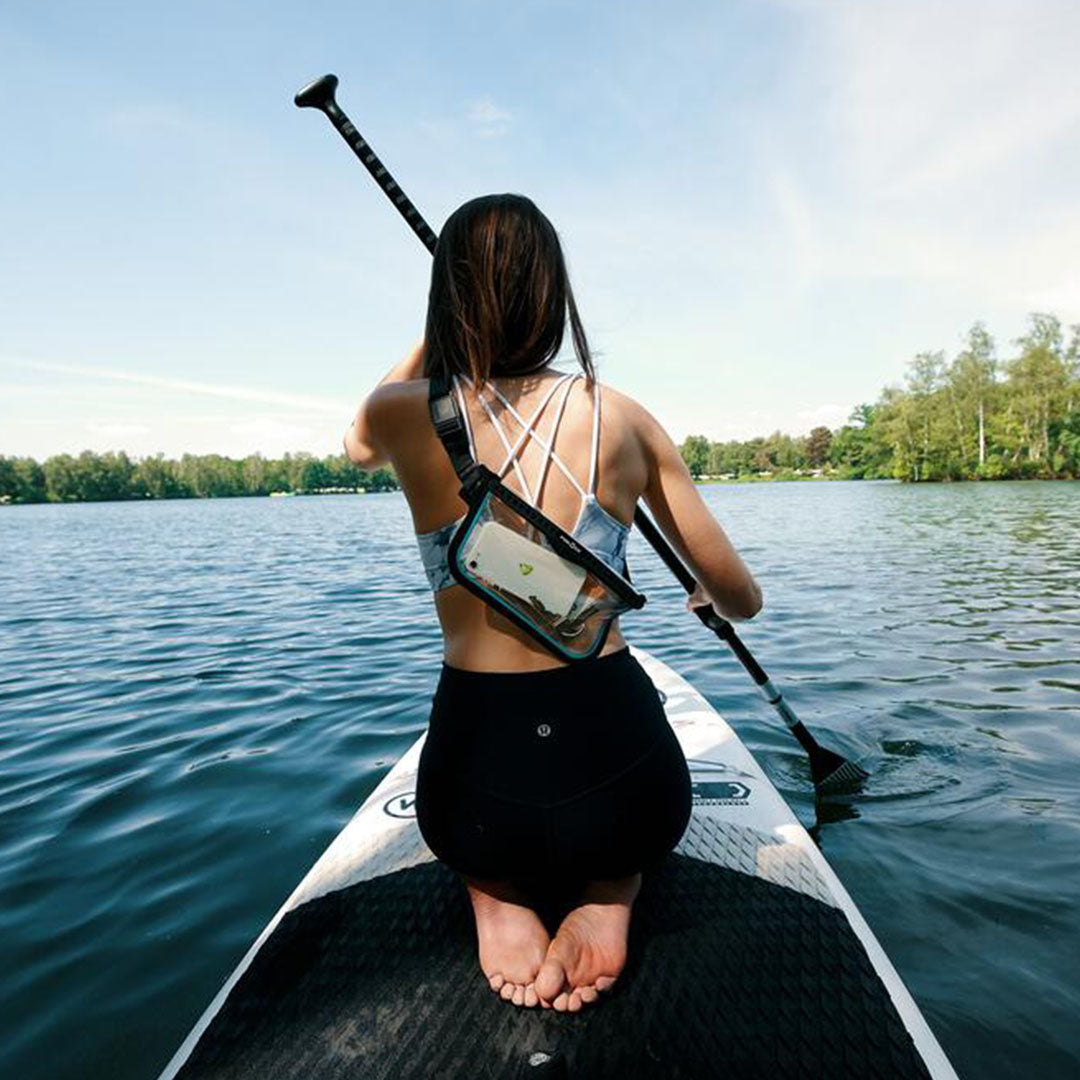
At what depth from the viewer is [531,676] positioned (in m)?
1.73

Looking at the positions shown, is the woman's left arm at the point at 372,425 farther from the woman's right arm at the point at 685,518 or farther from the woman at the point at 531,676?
the woman's right arm at the point at 685,518

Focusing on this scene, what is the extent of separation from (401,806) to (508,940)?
151cm

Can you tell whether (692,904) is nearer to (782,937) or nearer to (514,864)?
(782,937)

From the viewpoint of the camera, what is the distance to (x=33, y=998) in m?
2.84

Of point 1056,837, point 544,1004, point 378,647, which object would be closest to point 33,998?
point 544,1004

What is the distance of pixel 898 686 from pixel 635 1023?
6.02 meters

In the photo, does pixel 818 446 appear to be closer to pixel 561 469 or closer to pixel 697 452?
pixel 697 452

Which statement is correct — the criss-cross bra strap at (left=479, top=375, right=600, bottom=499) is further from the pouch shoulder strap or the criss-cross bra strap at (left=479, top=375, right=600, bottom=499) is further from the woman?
the pouch shoulder strap

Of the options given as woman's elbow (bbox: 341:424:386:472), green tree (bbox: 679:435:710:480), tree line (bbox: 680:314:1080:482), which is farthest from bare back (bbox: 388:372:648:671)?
green tree (bbox: 679:435:710:480)

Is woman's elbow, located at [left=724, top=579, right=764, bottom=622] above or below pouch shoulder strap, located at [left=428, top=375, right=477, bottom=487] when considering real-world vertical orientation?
below

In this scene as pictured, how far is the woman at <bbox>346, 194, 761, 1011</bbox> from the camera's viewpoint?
1680 millimetres

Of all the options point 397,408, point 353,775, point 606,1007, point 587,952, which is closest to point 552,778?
point 587,952

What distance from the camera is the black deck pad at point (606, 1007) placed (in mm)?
1588

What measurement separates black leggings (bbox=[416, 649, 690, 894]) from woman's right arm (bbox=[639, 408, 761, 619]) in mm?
398
